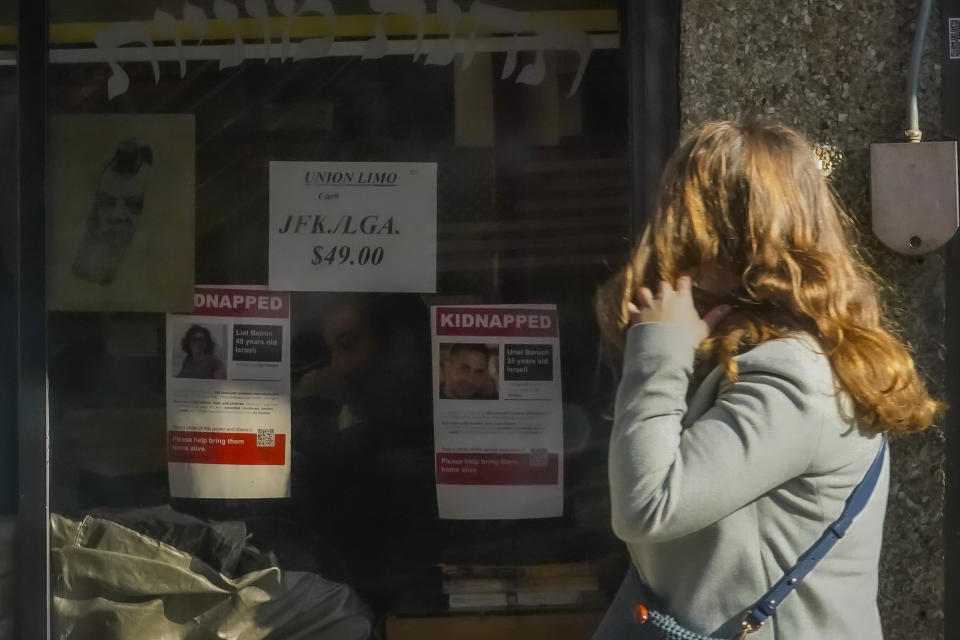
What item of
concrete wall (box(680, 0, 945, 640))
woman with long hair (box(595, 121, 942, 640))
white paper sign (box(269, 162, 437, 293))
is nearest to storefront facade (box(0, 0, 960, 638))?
white paper sign (box(269, 162, 437, 293))

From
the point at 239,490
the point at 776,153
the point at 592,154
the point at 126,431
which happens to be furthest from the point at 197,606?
A: the point at 776,153

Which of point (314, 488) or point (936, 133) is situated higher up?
point (936, 133)

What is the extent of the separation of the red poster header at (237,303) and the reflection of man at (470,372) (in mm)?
472

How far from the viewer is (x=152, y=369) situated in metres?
3.08

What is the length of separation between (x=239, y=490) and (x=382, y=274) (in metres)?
0.72

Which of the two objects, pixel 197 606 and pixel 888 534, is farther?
pixel 197 606

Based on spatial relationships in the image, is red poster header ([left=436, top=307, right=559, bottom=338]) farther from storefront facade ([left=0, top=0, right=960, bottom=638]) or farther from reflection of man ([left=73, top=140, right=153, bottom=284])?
reflection of man ([left=73, top=140, right=153, bottom=284])

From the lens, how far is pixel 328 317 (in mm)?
3037

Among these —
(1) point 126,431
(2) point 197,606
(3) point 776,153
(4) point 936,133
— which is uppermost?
(4) point 936,133

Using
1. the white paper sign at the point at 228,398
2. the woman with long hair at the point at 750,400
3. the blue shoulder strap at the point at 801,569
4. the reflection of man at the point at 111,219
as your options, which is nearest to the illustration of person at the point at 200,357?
the white paper sign at the point at 228,398

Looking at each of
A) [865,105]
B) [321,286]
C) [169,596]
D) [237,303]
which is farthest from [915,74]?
[169,596]

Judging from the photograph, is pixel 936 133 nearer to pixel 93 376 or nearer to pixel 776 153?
pixel 776 153

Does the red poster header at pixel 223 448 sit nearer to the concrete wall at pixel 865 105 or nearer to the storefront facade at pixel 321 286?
the storefront facade at pixel 321 286

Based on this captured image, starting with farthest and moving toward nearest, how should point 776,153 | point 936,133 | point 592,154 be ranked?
point 592,154 → point 936,133 → point 776,153
